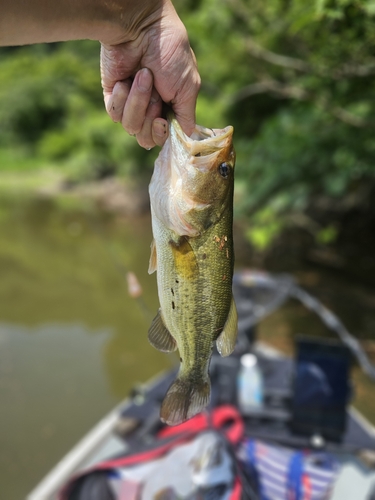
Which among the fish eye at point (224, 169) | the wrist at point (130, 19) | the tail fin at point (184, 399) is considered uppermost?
the wrist at point (130, 19)

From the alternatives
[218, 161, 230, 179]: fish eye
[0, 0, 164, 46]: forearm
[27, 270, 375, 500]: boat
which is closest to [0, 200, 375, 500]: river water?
[27, 270, 375, 500]: boat

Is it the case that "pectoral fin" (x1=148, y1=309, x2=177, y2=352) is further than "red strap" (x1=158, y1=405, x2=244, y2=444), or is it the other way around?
"red strap" (x1=158, y1=405, x2=244, y2=444)

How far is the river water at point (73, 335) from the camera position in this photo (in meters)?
5.12

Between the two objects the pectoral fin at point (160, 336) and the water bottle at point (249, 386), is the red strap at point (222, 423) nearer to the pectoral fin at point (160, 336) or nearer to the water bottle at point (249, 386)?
the water bottle at point (249, 386)

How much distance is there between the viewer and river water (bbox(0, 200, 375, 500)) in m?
5.12

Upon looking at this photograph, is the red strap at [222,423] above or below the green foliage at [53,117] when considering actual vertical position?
below

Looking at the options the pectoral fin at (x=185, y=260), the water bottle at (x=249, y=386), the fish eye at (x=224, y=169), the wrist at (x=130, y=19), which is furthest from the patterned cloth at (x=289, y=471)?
the wrist at (x=130, y=19)

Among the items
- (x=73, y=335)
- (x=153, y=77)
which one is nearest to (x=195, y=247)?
(x=153, y=77)

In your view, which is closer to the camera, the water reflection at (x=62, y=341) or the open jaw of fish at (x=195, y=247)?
the open jaw of fish at (x=195, y=247)

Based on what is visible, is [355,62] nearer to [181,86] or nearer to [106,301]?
[181,86]

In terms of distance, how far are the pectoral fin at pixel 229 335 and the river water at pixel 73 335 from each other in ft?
8.20

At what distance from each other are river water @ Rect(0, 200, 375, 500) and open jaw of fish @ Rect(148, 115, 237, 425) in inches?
97.9

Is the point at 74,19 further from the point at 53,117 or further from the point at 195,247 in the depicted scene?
the point at 53,117

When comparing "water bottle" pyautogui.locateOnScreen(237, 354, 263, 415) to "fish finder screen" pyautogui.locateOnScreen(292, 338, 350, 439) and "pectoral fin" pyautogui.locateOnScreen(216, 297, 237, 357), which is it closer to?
"fish finder screen" pyautogui.locateOnScreen(292, 338, 350, 439)
